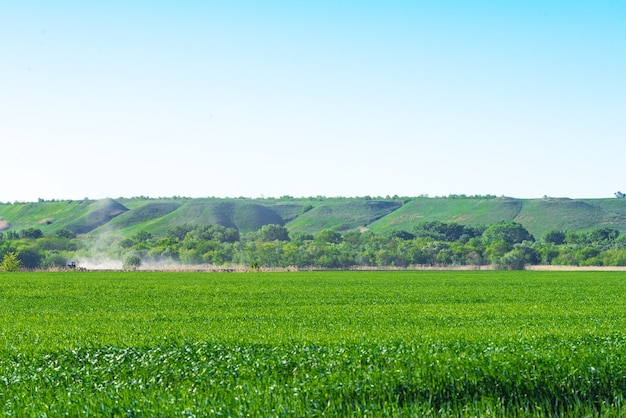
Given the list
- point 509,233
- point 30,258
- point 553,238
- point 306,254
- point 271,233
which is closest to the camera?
point 306,254

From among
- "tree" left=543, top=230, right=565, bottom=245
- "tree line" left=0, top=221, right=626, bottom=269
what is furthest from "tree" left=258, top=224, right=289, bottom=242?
"tree" left=543, top=230, right=565, bottom=245

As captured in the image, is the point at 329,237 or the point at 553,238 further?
the point at 553,238

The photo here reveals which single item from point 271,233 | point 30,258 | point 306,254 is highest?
point 271,233

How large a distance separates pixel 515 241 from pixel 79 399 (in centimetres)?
17517

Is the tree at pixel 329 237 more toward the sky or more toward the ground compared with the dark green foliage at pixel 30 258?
more toward the sky

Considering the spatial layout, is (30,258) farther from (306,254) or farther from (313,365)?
(313,365)

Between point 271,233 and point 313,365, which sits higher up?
point 313,365

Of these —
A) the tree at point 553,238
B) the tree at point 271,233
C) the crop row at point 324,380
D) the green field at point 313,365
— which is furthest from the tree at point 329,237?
the crop row at point 324,380

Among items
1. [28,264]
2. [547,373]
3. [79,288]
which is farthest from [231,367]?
[28,264]

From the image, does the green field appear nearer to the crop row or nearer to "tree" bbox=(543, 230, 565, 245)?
the crop row

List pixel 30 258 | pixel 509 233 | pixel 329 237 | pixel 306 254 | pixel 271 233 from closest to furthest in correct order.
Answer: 1. pixel 306 254
2. pixel 30 258
3. pixel 329 237
4. pixel 271 233
5. pixel 509 233

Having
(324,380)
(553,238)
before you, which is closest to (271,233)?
(553,238)

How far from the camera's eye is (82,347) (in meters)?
21.6

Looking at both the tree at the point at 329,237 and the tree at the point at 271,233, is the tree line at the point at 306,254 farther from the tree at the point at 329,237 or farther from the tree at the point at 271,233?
the tree at the point at 271,233
